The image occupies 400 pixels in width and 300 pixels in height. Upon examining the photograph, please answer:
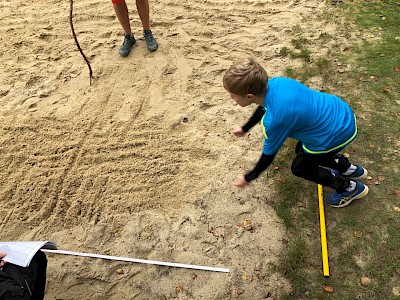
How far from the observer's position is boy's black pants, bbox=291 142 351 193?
2.84 meters

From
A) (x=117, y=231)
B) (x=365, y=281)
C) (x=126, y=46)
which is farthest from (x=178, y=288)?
(x=126, y=46)

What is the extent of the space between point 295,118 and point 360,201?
1264 millimetres

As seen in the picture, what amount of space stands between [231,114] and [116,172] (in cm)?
130

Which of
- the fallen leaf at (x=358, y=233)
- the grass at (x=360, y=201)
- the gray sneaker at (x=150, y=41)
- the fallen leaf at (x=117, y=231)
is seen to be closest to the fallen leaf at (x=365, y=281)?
the grass at (x=360, y=201)

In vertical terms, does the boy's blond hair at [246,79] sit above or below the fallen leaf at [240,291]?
above

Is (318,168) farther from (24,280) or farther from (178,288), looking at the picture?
(24,280)

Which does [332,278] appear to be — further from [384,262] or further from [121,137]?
[121,137]

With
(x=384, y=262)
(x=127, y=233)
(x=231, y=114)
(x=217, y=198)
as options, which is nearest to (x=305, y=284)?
(x=384, y=262)

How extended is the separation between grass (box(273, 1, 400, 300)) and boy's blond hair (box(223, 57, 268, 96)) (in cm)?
127

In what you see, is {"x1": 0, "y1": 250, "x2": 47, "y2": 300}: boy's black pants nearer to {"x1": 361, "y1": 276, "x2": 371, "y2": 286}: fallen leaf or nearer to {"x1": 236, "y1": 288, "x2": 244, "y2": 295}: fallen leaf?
{"x1": 236, "y1": 288, "x2": 244, "y2": 295}: fallen leaf

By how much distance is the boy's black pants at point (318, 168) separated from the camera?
2.84m

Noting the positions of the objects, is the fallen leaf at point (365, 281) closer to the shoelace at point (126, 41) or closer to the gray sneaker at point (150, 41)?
the gray sneaker at point (150, 41)

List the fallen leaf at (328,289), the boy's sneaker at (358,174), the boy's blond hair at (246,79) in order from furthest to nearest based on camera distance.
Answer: the boy's sneaker at (358,174) < the fallen leaf at (328,289) < the boy's blond hair at (246,79)

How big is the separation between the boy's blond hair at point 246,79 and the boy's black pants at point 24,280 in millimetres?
1595
